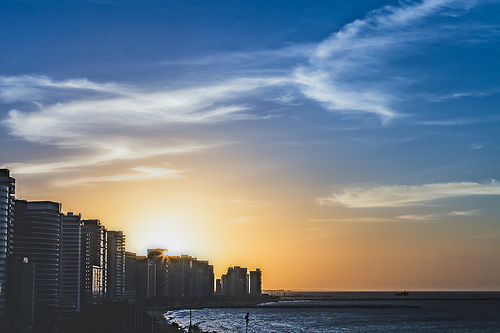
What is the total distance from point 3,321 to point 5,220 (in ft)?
110

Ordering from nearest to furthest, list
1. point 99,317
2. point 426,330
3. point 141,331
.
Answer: point 141,331 < point 99,317 < point 426,330

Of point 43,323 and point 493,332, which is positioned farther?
point 43,323

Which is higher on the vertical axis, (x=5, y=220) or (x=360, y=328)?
(x=5, y=220)

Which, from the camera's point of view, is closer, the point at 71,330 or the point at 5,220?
the point at 71,330

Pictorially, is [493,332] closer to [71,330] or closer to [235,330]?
[235,330]

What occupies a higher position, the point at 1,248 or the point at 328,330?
the point at 1,248

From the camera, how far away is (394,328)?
7741 inches

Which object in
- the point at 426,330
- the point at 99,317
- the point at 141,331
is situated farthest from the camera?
the point at 426,330

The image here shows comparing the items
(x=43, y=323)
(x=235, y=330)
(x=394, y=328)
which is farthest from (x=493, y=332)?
(x=43, y=323)

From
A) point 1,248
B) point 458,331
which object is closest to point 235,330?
point 458,331

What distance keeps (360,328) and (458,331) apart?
98.4ft

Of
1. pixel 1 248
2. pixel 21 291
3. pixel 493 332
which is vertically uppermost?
pixel 1 248

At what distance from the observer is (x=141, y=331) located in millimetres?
154500

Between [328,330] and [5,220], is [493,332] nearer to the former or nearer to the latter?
[328,330]
